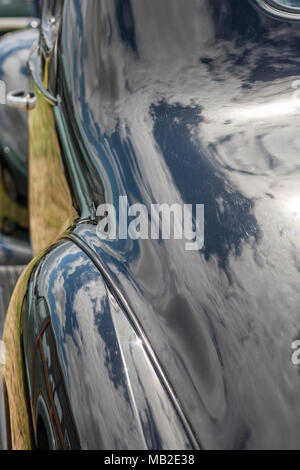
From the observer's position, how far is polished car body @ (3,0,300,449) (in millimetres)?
883

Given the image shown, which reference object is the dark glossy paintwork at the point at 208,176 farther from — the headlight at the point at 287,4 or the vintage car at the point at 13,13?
the vintage car at the point at 13,13

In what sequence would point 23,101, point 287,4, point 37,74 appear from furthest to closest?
1. point 23,101
2. point 37,74
3. point 287,4

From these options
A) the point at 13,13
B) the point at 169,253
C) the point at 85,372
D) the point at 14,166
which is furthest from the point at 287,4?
the point at 13,13

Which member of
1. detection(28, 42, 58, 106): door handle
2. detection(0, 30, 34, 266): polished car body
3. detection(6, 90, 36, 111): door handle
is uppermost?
detection(28, 42, 58, 106): door handle

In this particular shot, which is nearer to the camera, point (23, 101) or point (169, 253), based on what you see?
point (169, 253)

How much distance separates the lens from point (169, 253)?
1.07m

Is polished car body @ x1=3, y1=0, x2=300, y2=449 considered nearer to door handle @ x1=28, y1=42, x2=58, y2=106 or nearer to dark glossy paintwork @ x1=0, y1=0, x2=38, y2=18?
door handle @ x1=28, y1=42, x2=58, y2=106

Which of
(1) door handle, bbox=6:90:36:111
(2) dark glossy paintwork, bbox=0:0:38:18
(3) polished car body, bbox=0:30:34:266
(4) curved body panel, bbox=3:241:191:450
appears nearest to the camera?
(4) curved body panel, bbox=3:241:191:450

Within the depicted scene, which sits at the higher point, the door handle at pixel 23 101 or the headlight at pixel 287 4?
the headlight at pixel 287 4

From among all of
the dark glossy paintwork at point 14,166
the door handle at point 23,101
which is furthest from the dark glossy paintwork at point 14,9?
the door handle at point 23,101

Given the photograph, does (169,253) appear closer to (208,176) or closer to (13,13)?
(208,176)

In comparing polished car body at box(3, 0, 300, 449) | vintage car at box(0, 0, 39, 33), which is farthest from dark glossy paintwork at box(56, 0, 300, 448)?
vintage car at box(0, 0, 39, 33)

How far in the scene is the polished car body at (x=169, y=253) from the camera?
0.88 m
